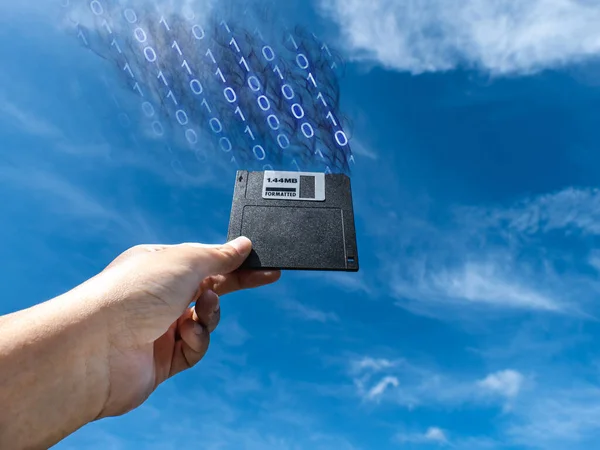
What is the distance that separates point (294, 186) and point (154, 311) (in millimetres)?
2053

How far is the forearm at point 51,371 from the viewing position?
94.3 inches

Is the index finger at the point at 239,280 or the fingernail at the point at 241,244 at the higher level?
the fingernail at the point at 241,244

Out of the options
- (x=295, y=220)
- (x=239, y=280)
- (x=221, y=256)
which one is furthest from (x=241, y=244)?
(x=295, y=220)

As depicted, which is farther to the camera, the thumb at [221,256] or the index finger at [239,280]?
the index finger at [239,280]

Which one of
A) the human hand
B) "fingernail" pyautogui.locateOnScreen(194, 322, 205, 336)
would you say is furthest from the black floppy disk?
"fingernail" pyautogui.locateOnScreen(194, 322, 205, 336)

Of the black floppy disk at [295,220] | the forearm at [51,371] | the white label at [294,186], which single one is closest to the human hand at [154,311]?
the forearm at [51,371]

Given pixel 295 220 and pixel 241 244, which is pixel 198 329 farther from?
pixel 295 220

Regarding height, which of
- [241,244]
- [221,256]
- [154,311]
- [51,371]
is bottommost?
[51,371]

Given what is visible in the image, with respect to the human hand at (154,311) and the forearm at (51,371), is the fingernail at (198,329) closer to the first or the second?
the human hand at (154,311)

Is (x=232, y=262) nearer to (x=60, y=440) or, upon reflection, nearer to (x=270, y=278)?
(x=270, y=278)

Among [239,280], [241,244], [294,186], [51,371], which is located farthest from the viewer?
[294,186]

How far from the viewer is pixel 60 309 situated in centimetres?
268

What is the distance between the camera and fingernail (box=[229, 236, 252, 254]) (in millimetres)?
3705

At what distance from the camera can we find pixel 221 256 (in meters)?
3.53
